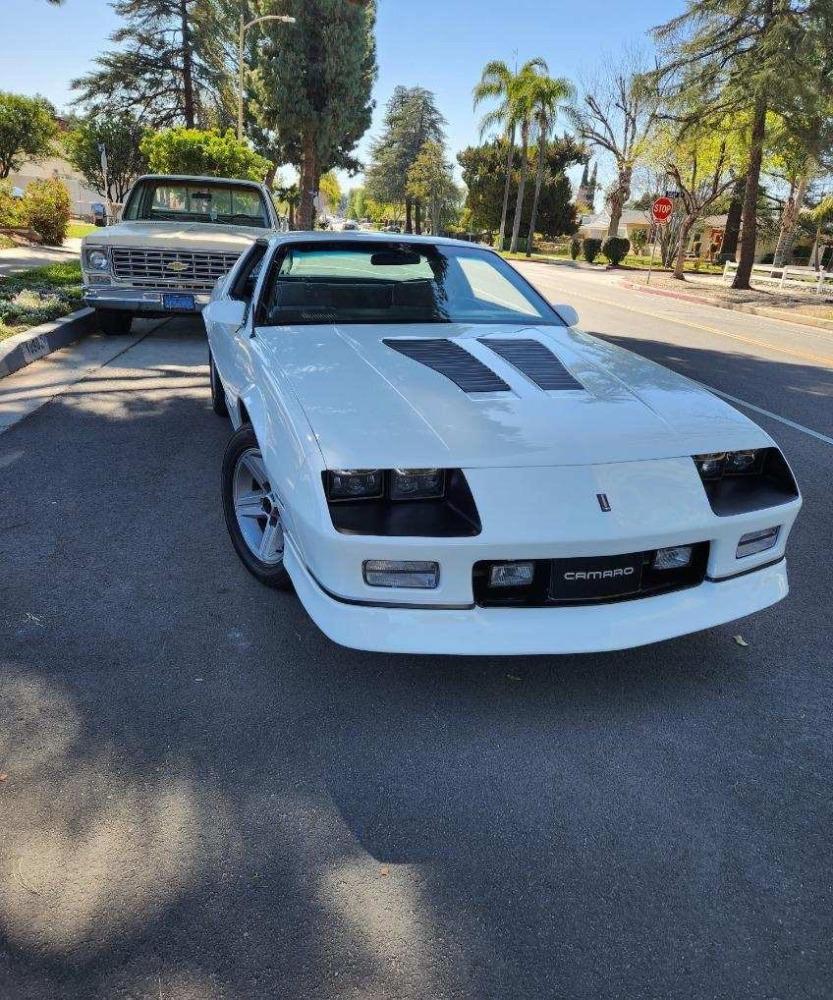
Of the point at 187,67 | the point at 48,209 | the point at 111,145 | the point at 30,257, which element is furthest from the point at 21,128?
the point at 30,257

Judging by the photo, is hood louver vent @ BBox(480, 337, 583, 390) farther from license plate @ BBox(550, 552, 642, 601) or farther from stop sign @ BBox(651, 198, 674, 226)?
stop sign @ BBox(651, 198, 674, 226)

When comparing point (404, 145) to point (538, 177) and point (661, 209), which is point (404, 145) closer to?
point (538, 177)

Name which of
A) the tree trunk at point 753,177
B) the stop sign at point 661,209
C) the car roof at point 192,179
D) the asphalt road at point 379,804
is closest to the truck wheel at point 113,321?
the car roof at point 192,179

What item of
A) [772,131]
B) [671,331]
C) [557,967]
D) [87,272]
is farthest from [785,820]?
[772,131]

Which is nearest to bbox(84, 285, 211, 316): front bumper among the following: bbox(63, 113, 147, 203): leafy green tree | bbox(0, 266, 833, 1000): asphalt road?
bbox(0, 266, 833, 1000): asphalt road

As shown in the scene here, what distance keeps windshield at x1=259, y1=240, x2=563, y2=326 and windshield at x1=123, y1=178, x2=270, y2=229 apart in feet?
20.2

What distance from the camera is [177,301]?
27.0 feet

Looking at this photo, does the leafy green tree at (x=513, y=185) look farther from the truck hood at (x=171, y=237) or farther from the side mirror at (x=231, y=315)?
the side mirror at (x=231, y=315)

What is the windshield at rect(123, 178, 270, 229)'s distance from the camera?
955 centimetres

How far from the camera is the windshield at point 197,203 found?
31.3 feet

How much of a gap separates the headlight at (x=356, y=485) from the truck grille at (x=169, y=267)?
21.7 ft

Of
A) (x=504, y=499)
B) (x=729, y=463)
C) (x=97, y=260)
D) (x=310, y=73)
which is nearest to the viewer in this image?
(x=504, y=499)

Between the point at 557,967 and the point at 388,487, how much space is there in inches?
54.3

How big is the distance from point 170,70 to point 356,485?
34.8m
